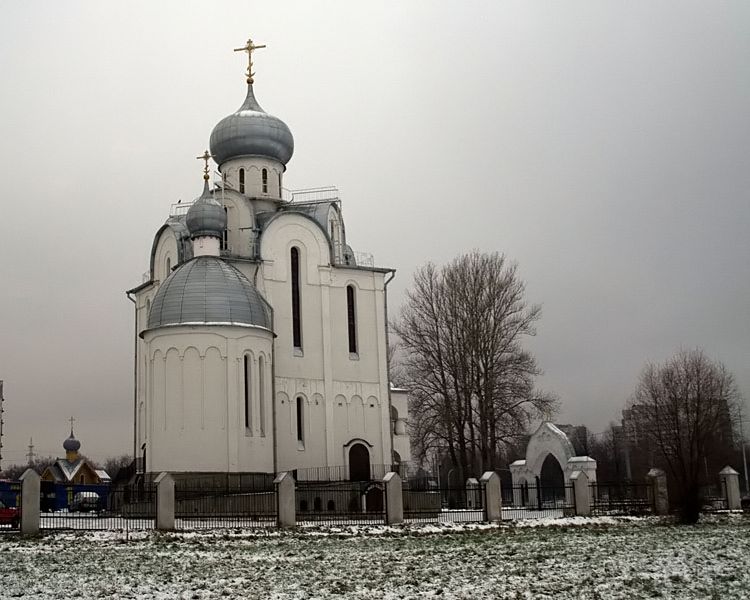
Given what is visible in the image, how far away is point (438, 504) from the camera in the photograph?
28719 millimetres

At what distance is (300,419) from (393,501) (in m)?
9.48

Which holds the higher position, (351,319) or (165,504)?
(351,319)

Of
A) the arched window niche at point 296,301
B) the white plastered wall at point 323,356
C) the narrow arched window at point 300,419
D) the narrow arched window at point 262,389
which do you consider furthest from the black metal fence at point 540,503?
the arched window niche at point 296,301

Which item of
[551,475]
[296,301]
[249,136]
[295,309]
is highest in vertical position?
[249,136]

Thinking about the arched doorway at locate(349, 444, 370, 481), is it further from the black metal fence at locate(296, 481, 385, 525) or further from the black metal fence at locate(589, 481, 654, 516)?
the black metal fence at locate(589, 481, 654, 516)

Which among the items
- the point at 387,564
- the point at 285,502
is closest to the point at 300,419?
the point at 285,502

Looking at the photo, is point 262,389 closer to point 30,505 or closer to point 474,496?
point 474,496

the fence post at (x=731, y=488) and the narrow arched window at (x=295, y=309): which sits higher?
the narrow arched window at (x=295, y=309)

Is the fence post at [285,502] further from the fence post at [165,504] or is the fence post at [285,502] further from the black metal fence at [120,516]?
the black metal fence at [120,516]

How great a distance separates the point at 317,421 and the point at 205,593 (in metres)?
20.5

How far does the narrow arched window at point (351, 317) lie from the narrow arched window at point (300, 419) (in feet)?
8.66

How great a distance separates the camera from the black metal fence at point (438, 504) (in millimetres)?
24656

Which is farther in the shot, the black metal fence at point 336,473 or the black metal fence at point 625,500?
the black metal fence at point 336,473

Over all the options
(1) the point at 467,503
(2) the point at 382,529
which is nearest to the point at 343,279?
(1) the point at 467,503
